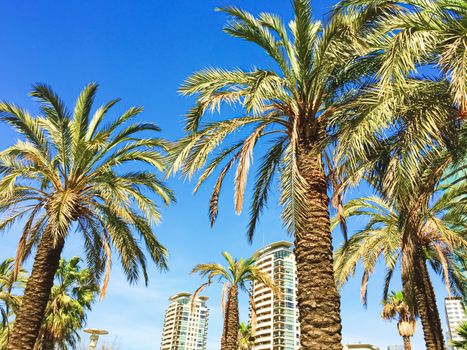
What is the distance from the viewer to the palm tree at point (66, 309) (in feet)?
62.9

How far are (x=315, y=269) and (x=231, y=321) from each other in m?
17.6

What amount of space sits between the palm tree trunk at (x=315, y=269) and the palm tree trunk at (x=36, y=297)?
7.13 meters

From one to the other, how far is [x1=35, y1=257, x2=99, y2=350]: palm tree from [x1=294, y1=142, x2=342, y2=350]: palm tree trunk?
1388cm

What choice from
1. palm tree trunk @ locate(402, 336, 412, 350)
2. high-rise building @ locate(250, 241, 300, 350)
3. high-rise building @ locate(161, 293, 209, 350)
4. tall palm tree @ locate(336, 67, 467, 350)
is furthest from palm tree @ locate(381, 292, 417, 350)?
high-rise building @ locate(161, 293, 209, 350)

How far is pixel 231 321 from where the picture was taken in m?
23.5

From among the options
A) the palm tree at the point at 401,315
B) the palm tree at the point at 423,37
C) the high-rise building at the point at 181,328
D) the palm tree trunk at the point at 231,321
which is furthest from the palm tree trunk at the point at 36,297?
the high-rise building at the point at 181,328

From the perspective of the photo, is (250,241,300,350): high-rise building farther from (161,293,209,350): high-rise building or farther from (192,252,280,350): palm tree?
(192,252,280,350): palm tree

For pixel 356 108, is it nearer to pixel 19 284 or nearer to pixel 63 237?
pixel 63 237

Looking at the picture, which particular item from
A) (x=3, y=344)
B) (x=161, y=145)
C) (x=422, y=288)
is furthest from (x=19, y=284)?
(x=422, y=288)

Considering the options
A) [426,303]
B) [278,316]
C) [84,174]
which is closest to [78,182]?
[84,174]

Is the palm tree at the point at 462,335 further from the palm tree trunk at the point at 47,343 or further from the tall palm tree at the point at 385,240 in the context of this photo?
the palm tree trunk at the point at 47,343

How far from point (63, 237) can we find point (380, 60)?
9.83 meters

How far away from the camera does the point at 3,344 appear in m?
20.8

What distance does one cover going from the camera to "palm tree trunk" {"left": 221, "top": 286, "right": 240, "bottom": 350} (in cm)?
2305
